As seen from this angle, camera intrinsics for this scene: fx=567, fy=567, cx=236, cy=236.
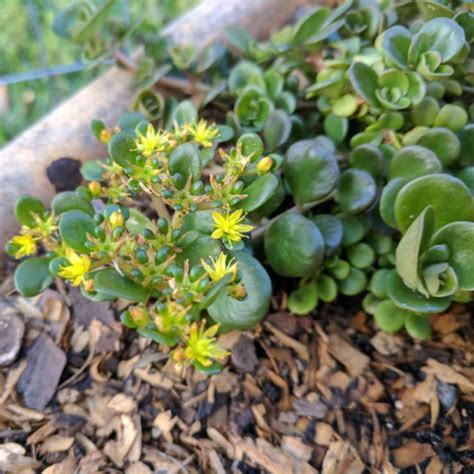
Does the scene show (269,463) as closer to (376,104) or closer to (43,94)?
(376,104)

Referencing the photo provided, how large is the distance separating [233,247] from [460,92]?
0.70m

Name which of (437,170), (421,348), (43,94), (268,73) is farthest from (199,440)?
(43,94)

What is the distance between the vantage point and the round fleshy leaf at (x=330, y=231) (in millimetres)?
1194

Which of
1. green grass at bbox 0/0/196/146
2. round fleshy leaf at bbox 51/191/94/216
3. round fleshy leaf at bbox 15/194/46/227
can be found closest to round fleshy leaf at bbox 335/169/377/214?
round fleshy leaf at bbox 51/191/94/216

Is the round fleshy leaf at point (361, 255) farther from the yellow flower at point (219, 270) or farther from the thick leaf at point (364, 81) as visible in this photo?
the yellow flower at point (219, 270)

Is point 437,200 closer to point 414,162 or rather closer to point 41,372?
point 414,162

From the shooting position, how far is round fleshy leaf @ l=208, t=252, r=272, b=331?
3.19ft

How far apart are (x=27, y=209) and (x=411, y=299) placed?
2.58 feet

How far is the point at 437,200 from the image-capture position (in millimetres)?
1070

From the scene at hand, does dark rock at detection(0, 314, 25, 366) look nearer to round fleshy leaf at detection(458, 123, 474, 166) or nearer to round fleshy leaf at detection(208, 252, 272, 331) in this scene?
round fleshy leaf at detection(208, 252, 272, 331)

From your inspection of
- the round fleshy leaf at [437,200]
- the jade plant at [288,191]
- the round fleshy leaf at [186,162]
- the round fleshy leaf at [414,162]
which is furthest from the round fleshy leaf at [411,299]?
the round fleshy leaf at [186,162]

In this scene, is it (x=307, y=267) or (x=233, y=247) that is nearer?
(x=233, y=247)

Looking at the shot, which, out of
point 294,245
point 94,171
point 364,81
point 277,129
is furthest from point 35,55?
point 294,245

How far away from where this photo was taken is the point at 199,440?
3.76ft
